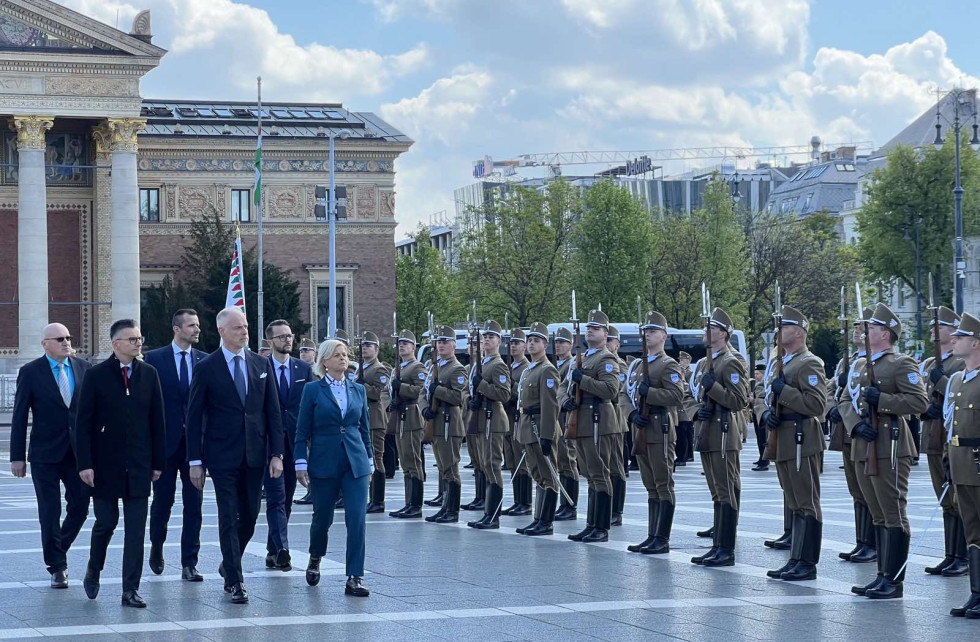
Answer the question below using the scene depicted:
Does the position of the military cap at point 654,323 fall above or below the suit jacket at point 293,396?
above

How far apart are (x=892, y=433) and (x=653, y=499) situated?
119 inches

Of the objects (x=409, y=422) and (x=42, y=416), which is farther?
(x=409, y=422)

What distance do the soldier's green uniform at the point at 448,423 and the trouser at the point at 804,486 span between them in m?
5.55

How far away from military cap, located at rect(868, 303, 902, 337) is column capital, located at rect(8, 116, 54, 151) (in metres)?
43.0

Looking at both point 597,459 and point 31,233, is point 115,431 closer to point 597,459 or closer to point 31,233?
point 597,459

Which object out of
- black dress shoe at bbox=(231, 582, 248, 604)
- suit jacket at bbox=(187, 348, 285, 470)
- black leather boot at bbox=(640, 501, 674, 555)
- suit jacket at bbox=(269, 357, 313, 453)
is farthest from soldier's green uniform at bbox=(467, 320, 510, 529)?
black dress shoe at bbox=(231, 582, 248, 604)

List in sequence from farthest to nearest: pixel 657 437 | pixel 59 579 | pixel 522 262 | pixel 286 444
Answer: pixel 522 262, pixel 657 437, pixel 286 444, pixel 59 579

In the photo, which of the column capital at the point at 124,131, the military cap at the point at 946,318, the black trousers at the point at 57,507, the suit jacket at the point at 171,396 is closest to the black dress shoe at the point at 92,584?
the black trousers at the point at 57,507

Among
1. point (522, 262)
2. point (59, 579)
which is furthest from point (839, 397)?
point (522, 262)

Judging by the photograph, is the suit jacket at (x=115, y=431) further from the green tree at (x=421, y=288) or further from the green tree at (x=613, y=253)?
the green tree at (x=421, y=288)

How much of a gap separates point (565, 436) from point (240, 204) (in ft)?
146

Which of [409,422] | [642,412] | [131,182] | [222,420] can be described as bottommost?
[409,422]

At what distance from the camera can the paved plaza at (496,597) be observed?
9.78 metres

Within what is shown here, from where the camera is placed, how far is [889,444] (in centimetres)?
1157
